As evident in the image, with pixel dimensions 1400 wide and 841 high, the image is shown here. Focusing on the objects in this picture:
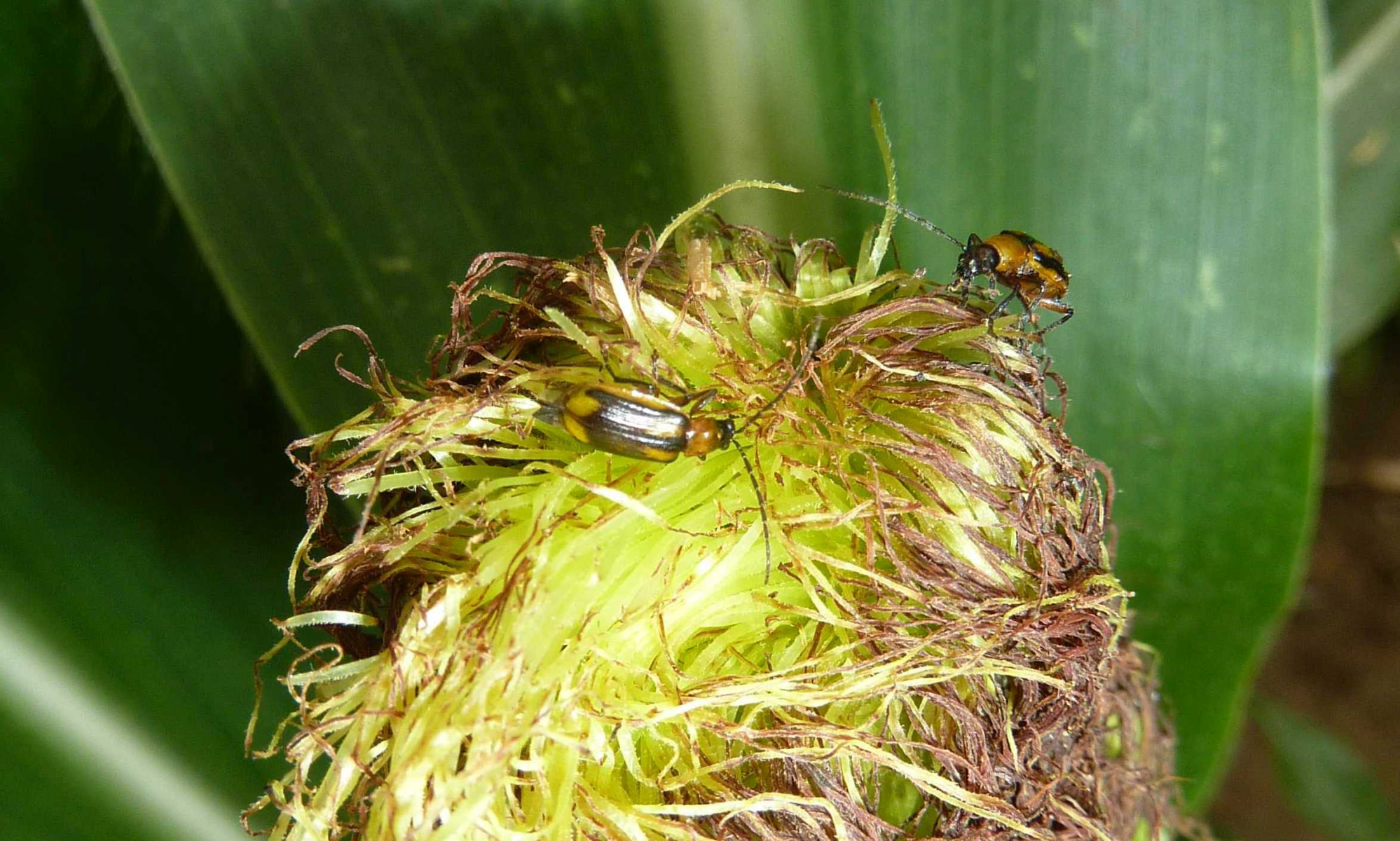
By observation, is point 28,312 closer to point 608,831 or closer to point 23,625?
point 23,625

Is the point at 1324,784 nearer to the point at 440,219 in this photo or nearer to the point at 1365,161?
the point at 1365,161

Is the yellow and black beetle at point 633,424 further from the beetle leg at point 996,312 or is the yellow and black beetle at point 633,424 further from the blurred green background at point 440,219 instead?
the blurred green background at point 440,219

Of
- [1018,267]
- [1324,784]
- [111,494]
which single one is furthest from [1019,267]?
[1324,784]

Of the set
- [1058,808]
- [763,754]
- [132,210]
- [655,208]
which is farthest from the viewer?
[132,210]

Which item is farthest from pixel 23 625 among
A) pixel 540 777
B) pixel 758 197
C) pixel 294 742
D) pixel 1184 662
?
pixel 1184 662

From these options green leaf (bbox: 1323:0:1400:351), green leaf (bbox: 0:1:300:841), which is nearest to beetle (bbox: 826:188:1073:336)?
green leaf (bbox: 0:1:300:841)
